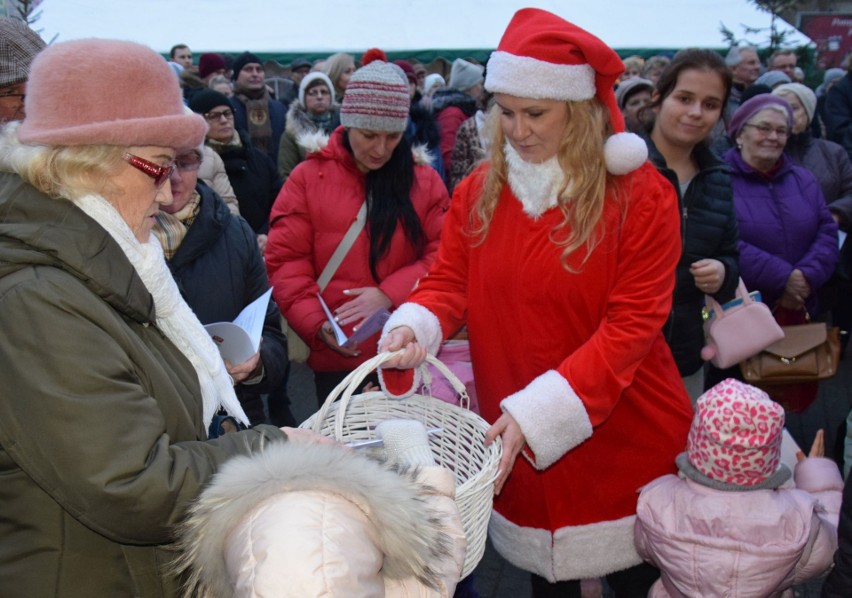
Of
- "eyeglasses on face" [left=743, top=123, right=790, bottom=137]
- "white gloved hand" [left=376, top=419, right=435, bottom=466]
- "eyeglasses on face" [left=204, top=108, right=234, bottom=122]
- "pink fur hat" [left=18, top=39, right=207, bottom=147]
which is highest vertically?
"pink fur hat" [left=18, top=39, right=207, bottom=147]

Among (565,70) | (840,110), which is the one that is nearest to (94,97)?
(565,70)

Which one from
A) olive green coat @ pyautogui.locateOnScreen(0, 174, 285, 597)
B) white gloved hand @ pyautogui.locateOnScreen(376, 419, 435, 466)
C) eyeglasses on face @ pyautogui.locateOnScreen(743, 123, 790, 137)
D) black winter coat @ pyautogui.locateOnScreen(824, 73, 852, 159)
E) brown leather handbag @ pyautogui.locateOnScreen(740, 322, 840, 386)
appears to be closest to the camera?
olive green coat @ pyautogui.locateOnScreen(0, 174, 285, 597)

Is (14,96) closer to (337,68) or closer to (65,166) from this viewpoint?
(65,166)

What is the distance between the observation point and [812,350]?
12.7ft

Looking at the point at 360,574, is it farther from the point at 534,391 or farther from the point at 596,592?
the point at 596,592

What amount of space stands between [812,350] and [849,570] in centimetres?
221

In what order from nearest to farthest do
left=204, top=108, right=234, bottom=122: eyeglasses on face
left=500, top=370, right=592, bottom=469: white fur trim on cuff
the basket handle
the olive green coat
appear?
the olive green coat → the basket handle → left=500, top=370, right=592, bottom=469: white fur trim on cuff → left=204, top=108, right=234, bottom=122: eyeglasses on face

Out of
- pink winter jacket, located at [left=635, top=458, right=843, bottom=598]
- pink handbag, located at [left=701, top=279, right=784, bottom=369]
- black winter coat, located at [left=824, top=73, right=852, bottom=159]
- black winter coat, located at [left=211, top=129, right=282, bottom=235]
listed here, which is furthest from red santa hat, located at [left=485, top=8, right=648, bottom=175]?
black winter coat, located at [left=824, top=73, right=852, bottom=159]

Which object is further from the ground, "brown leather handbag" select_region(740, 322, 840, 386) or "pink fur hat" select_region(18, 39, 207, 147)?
"pink fur hat" select_region(18, 39, 207, 147)

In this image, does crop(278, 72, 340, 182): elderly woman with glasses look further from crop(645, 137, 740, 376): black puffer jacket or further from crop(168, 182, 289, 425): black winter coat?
crop(645, 137, 740, 376): black puffer jacket

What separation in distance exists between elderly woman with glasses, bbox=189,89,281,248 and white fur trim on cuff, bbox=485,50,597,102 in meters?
3.33

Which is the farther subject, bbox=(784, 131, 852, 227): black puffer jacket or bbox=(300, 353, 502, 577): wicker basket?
bbox=(784, 131, 852, 227): black puffer jacket

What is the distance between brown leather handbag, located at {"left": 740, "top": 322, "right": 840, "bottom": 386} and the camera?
382 centimetres

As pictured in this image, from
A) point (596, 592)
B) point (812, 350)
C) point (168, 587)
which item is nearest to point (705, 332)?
point (812, 350)
